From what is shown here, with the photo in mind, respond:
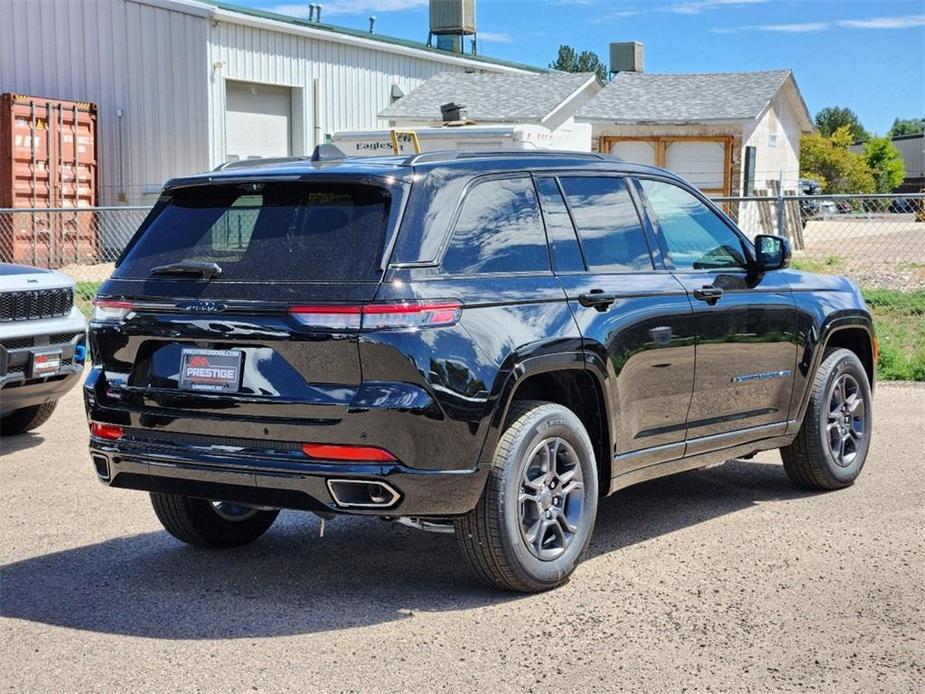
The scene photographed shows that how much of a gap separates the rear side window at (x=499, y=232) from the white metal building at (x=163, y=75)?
2074cm

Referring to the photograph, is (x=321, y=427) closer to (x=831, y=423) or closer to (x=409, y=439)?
(x=409, y=439)

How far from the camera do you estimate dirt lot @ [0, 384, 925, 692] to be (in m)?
4.72

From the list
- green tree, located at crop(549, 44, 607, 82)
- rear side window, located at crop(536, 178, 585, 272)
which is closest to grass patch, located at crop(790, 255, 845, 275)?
rear side window, located at crop(536, 178, 585, 272)

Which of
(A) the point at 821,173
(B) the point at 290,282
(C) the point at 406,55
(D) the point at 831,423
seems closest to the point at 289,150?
(C) the point at 406,55

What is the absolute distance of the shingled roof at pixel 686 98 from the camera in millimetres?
33375

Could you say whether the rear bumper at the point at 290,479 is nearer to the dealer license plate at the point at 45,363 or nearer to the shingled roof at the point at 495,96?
the dealer license plate at the point at 45,363

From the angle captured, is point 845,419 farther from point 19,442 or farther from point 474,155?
point 19,442

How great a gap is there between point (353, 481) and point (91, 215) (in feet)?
69.7

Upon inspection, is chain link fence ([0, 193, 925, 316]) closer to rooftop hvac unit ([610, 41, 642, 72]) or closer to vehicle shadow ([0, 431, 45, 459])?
vehicle shadow ([0, 431, 45, 459])

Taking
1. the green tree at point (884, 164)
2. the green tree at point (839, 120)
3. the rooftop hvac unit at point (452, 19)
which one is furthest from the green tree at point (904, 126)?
the rooftop hvac unit at point (452, 19)

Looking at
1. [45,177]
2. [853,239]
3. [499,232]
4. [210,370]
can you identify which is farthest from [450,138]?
[210,370]

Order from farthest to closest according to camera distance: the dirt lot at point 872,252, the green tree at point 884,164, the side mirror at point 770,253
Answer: the green tree at point 884,164, the dirt lot at point 872,252, the side mirror at point 770,253

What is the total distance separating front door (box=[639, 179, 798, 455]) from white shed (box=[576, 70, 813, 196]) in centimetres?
2522

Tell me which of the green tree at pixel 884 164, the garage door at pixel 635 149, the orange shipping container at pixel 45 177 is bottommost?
the orange shipping container at pixel 45 177
